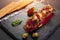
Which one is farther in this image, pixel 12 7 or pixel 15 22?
pixel 12 7

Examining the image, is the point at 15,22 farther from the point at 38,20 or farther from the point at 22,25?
the point at 38,20

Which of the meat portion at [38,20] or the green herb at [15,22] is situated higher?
the meat portion at [38,20]

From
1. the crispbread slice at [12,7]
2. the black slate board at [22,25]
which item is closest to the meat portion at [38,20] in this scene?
the black slate board at [22,25]

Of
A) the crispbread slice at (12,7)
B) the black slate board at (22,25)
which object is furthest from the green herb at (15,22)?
the crispbread slice at (12,7)

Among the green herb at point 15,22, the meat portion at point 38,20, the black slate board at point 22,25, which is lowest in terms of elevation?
the black slate board at point 22,25

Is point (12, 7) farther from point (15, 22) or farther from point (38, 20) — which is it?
point (38, 20)

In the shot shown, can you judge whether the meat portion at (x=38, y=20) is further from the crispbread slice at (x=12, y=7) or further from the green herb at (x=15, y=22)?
the crispbread slice at (x=12, y=7)

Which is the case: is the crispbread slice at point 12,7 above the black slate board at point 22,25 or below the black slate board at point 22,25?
above

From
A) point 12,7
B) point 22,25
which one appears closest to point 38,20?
point 22,25

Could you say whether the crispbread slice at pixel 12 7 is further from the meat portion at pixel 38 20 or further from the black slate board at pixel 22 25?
the meat portion at pixel 38 20

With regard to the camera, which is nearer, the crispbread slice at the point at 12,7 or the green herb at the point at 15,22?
the green herb at the point at 15,22

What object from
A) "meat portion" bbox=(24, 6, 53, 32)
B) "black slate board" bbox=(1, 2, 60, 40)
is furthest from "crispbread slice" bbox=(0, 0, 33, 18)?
"meat portion" bbox=(24, 6, 53, 32)

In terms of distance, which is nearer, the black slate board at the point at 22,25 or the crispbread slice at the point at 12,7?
the black slate board at the point at 22,25

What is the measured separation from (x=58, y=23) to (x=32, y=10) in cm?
19
